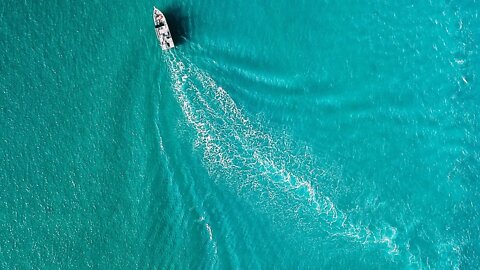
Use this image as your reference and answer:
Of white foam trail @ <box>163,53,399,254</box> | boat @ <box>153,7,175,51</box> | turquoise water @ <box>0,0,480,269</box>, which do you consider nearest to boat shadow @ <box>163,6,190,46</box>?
turquoise water @ <box>0,0,480,269</box>

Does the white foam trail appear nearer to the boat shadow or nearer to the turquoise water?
the turquoise water

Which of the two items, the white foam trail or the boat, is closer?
the boat

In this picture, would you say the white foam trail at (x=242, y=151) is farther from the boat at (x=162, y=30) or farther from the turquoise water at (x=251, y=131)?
the boat at (x=162, y=30)

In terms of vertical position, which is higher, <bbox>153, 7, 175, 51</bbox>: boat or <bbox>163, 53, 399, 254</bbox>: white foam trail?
<bbox>153, 7, 175, 51</bbox>: boat

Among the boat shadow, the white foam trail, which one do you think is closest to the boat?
the boat shadow

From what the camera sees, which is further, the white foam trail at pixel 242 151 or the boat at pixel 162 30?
the white foam trail at pixel 242 151

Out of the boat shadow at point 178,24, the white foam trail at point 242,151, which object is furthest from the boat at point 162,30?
the white foam trail at point 242,151

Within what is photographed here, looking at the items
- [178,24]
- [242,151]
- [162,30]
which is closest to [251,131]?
[242,151]
